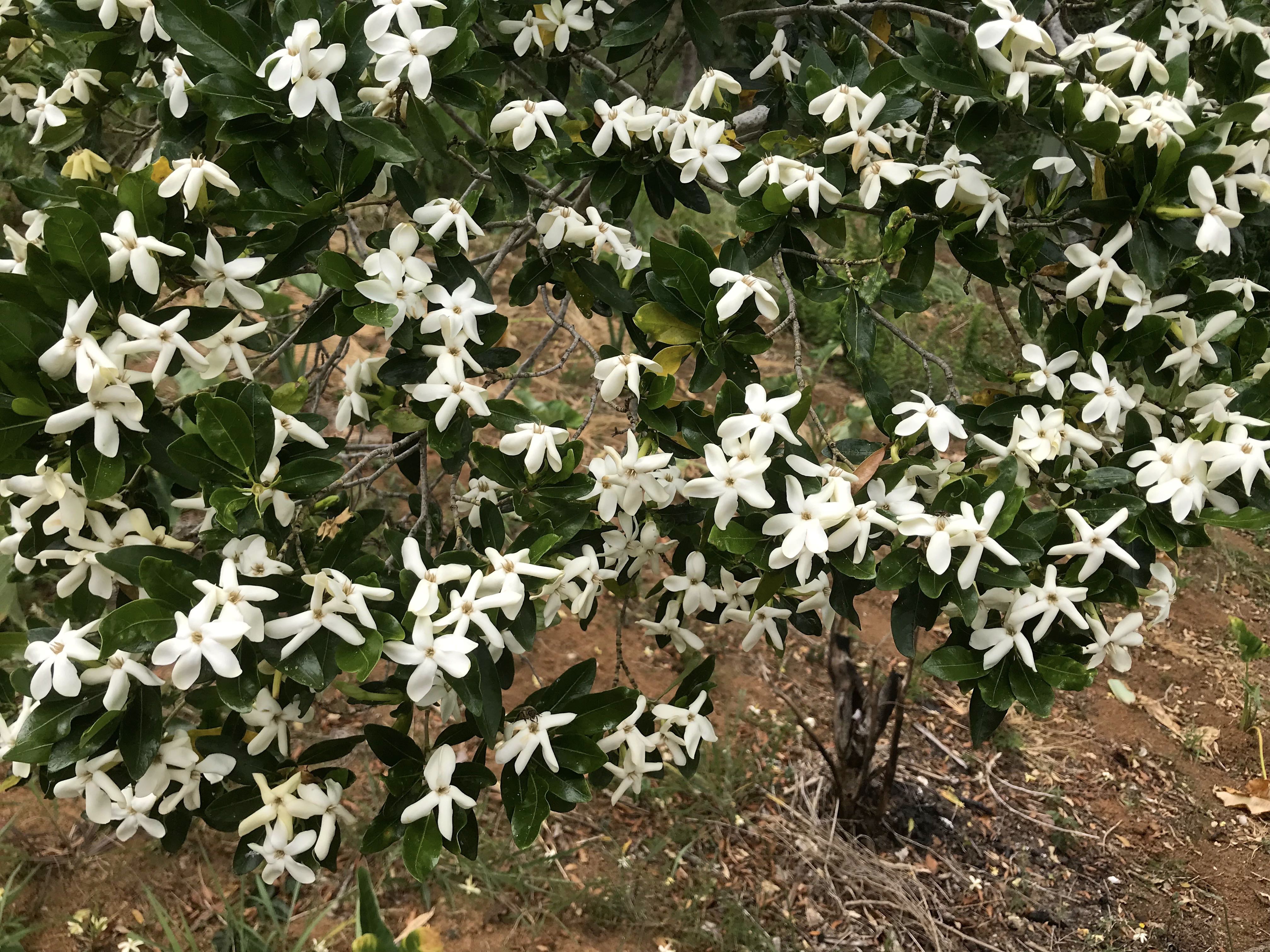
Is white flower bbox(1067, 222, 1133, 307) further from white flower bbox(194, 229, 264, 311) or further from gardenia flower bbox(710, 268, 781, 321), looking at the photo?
white flower bbox(194, 229, 264, 311)

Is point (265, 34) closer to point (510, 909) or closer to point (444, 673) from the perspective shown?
point (444, 673)

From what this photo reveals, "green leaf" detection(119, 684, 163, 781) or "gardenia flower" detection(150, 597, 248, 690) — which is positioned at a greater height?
"gardenia flower" detection(150, 597, 248, 690)

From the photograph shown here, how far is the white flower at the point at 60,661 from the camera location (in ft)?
3.31

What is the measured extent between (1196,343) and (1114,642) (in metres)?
0.44

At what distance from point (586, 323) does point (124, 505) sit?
10.6ft

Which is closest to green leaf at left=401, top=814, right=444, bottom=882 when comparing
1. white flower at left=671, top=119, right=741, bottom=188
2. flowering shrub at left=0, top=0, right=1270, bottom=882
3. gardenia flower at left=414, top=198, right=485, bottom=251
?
flowering shrub at left=0, top=0, right=1270, bottom=882

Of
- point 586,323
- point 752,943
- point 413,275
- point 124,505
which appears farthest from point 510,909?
point 586,323

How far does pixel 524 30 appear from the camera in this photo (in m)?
1.45

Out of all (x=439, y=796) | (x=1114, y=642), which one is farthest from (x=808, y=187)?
(x=439, y=796)

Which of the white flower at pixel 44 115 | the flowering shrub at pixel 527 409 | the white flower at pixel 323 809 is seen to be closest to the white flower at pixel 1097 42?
the flowering shrub at pixel 527 409

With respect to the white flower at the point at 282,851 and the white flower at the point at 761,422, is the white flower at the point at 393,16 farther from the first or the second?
the white flower at the point at 282,851

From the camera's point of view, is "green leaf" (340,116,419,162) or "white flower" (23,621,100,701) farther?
"green leaf" (340,116,419,162)

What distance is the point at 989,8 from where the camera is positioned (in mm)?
1211

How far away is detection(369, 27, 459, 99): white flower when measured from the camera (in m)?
1.08
